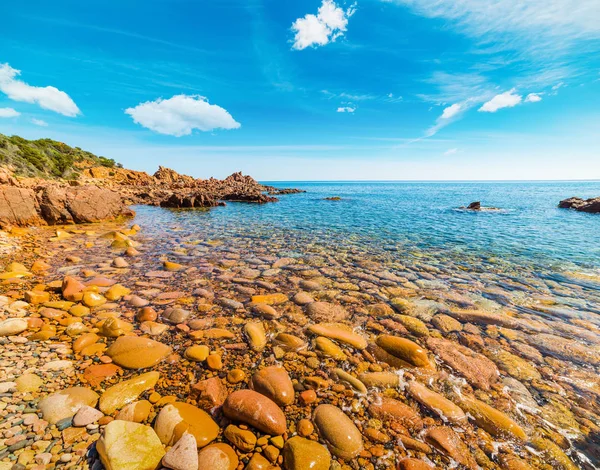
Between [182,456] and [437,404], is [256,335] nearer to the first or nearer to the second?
[182,456]

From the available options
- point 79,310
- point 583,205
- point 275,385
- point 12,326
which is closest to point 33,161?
point 79,310

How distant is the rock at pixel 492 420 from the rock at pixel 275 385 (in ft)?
8.45

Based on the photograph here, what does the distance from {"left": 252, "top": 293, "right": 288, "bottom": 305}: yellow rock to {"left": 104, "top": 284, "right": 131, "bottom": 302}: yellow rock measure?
3.40 m

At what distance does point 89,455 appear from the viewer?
2539mm

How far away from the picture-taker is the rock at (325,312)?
5926mm

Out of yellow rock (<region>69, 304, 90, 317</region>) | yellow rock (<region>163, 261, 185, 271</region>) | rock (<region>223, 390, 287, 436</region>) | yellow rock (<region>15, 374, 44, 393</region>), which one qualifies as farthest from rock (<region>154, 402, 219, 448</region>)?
yellow rock (<region>163, 261, 185, 271</region>)

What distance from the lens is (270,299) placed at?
6738mm

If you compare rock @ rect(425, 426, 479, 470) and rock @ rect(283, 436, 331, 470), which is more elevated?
rock @ rect(283, 436, 331, 470)

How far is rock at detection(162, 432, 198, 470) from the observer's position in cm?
244

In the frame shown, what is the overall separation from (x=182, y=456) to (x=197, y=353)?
1963 mm

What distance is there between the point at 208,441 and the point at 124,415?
1137 millimetres

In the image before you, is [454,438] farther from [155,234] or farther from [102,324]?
[155,234]

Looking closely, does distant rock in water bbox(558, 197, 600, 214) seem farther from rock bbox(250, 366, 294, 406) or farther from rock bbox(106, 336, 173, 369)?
rock bbox(106, 336, 173, 369)

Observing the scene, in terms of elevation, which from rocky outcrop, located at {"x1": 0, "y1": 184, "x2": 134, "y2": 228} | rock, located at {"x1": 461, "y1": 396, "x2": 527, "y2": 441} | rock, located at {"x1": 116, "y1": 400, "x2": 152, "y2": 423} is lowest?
rock, located at {"x1": 461, "y1": 396, "x2": 527, "y2": 441}
